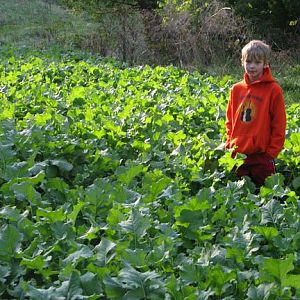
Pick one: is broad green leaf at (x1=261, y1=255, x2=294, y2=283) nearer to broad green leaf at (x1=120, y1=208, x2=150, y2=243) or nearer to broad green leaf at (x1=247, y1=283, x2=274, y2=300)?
broad green leaf at (x1=247, y1=283, x2=274, y2=300)

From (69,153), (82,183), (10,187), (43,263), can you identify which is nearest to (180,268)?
(43,263)

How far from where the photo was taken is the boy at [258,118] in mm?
5055


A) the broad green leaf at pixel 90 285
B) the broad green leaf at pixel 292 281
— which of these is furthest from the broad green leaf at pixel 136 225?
the broad green leaf at pixel 292 281

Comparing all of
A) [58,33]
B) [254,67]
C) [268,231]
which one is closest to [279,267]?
[268,231]

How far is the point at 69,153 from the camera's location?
516cm

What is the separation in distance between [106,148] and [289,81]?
33.3 feet

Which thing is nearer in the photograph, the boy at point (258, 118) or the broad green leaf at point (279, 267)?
the broad green leaf at point (279, 267)

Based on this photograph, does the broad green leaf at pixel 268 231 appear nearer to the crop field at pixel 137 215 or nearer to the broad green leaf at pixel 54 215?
the crop field at pixel 137 215

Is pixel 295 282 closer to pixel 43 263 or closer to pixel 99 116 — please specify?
pixel 43 263

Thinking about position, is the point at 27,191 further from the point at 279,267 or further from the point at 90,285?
the point at 279,267

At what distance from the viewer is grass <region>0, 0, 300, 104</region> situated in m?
16.6

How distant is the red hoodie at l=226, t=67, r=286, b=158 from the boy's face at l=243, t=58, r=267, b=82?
1.7 inches

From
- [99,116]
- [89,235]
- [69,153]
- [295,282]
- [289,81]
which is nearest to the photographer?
[295,282]

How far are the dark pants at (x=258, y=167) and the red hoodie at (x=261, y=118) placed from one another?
56 mm
